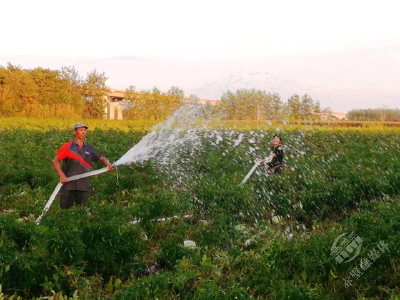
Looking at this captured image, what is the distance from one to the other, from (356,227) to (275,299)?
1.44 m

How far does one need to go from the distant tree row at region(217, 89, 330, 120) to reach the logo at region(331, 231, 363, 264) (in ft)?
17.9

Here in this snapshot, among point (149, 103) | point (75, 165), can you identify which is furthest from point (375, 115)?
point (75, 165)

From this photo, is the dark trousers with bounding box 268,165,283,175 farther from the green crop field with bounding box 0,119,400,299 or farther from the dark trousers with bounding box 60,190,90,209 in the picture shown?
the dark trousers with bounding box 60,190,90,209

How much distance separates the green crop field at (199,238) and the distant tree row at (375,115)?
46.8ft

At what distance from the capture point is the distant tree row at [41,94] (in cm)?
2666

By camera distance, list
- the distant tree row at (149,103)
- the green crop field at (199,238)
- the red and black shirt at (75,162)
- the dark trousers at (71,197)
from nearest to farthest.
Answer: the green crop field at (199,238) → the red and black shirt at (75,162) → the dark trousers at (71,197) → the distant tree row at (149,103)

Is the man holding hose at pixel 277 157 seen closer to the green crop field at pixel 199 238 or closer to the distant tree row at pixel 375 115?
the green crop field at pixel 199 238

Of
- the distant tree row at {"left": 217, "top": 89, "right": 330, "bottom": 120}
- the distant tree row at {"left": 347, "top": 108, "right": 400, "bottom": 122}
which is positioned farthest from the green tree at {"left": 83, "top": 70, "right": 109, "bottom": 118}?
the distant tree row at {"left": 217, "top": 89, "right": 330, "bottom": 120}

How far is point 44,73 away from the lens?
30.4 metres

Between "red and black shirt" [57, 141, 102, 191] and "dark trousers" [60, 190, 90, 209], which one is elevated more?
"red and black shirt" [57, 141, 102, 191]

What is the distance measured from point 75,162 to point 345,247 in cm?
341

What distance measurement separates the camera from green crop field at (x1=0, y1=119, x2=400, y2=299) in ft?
13.4

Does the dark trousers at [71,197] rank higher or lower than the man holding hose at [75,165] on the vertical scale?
lower

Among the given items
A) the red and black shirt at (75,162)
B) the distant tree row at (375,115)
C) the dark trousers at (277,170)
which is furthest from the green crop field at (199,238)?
the distant tree row at (375,115)
